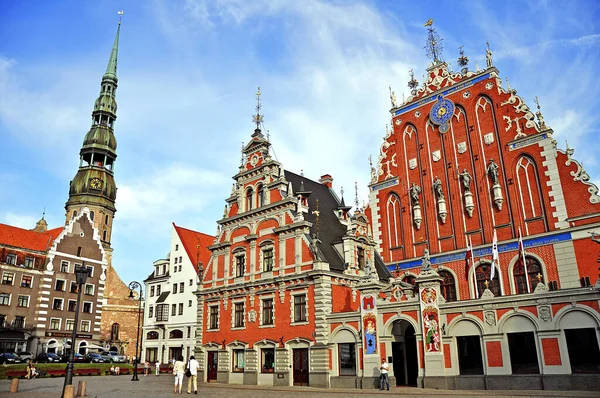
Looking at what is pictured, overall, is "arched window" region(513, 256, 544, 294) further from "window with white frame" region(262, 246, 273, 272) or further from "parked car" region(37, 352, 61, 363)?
"parked car" region(37, 352, 61, 363)

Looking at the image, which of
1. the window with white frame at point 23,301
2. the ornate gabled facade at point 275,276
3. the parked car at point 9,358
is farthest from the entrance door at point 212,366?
the window with white frame at point 23,301

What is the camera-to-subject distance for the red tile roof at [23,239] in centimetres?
5341

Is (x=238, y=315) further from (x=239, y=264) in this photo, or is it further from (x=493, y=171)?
(x=493, y=171)

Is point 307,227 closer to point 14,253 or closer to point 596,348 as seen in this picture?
point 596,348

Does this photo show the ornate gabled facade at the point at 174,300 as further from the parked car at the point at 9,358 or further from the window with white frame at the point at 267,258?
the window with white frame at the point at 267,258

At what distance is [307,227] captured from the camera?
31.3m

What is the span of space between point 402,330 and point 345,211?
475 inches

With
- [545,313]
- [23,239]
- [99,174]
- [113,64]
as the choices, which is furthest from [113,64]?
[545,313]

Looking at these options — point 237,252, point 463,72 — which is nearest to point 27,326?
point 237,252

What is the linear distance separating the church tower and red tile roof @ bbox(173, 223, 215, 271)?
27.9m

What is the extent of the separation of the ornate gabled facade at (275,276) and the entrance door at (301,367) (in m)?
0.06

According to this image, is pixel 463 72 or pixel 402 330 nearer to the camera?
pixel 402 330

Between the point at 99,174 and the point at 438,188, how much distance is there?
67.1m

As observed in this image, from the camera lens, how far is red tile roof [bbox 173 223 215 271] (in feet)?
178
